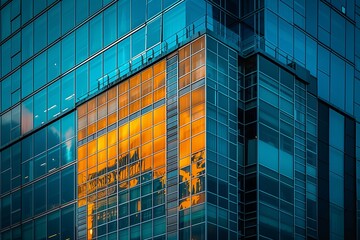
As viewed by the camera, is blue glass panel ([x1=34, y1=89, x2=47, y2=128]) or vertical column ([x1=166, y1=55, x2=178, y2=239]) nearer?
vertical column ([x1=166, y1=55, x2=178, y2=239])

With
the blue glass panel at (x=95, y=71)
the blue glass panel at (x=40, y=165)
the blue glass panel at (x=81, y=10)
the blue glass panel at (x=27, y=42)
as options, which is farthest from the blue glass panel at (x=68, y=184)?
the blue glass panel at (x=27, y=42)

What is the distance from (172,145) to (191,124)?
1.90 metres

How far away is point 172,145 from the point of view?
5512cm

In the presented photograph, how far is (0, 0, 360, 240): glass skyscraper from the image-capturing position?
178ft

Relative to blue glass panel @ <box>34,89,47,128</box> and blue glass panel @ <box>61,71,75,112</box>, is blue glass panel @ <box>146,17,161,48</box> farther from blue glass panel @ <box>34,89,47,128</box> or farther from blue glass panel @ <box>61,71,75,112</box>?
blue glass panel @ <box>34,89,47,128</box>

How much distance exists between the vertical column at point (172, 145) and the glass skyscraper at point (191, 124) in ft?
0.34

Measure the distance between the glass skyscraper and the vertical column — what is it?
10cm

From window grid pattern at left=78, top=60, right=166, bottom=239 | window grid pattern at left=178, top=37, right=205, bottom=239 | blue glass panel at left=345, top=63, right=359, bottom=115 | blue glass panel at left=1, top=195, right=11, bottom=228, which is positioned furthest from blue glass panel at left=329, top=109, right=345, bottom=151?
blue glass panel at left=1, top=195, right=11, bottom=228

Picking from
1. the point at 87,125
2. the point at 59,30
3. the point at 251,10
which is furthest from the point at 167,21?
the point at 59,30

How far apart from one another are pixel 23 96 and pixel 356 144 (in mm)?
24748

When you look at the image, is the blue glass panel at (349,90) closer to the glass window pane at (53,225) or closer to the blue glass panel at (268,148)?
the blue glass panel at (268,148)

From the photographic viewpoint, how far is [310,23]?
62.5 metres

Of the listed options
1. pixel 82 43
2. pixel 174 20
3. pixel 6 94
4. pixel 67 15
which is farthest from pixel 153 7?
pixel 6 94

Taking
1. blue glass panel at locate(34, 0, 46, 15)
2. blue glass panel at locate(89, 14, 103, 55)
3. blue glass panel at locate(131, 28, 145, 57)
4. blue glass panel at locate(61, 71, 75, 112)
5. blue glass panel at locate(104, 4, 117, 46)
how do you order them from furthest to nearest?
blue glass panel at locate(34, 0, 46, 15) → blue glass panel at locate(61, 71, 75, 112) → blue glass panel at locate(89, 14, 103, 55) → blue glass panel at locate(104, 4, 117, 46) → blue glass panel at locate(131, 28, 145, 57)
